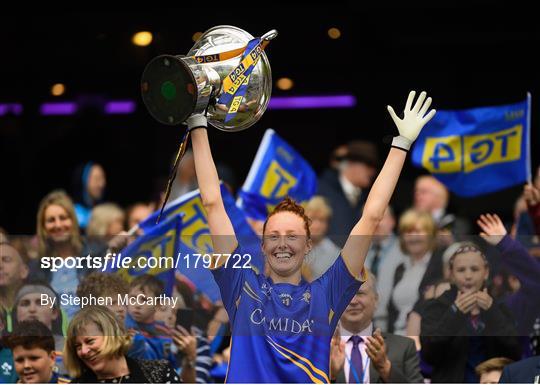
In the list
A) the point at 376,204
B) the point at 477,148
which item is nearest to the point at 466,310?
the point at 376,204

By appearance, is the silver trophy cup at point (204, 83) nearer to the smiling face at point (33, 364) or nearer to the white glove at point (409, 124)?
the white glove at point (409, 124)

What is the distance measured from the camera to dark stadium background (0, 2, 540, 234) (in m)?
14.1

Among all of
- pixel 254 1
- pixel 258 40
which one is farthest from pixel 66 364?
pixel 254 1

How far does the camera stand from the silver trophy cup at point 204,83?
6.67 metres

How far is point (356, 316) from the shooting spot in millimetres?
7590

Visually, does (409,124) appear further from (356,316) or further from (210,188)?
(356,316)

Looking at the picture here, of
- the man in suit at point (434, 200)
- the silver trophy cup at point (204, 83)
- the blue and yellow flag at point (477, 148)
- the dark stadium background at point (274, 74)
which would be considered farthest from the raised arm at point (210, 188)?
the dark stadium background at point (274, 74)

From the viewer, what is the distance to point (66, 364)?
7.61 meters

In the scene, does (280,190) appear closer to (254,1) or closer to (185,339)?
(185,339)

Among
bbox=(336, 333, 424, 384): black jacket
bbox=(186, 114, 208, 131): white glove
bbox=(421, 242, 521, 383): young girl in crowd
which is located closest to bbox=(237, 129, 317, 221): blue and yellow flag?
bbox=(336, 333, 424, 384): black jacket

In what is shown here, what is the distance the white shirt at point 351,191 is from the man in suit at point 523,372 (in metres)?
4.29

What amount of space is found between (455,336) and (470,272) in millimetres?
381

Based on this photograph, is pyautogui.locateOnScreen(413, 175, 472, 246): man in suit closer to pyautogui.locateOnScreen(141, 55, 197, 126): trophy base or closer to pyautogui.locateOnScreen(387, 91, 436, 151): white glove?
pyautogui.locateOnScreen(387, 91, 436, 151): white glove

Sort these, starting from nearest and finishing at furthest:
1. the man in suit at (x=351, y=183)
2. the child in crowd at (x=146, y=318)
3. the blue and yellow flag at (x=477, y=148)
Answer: the child in crowd at (x=146, y=318), the blue and yellow flag at (x=477, y=148), the man in suit at (x=351, y=183)
